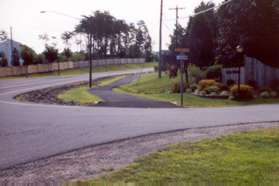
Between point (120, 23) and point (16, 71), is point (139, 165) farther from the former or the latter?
point (120, 23)

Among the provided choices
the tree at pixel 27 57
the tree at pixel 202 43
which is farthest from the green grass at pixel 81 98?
the tree at pixel 27 57

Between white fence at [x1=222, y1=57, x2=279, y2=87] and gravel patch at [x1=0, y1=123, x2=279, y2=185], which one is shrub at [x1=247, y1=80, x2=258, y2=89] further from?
Result: gravel patch at [x1=0, y1=123, x2=279, y2=185]

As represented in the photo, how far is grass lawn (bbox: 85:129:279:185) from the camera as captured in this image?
23.1 feet

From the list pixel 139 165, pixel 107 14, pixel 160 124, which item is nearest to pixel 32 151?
pixel 139 165

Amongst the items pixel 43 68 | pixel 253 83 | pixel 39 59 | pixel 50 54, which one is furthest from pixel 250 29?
pixel 50 54

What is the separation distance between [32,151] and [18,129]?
138 inches

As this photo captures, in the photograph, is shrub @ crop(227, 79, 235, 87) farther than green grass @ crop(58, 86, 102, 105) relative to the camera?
Yes

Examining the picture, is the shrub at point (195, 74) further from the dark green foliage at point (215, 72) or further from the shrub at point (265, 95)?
the shrub at point (265, 95)

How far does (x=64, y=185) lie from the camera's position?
22.0 ft

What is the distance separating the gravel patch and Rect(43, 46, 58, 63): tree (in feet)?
216

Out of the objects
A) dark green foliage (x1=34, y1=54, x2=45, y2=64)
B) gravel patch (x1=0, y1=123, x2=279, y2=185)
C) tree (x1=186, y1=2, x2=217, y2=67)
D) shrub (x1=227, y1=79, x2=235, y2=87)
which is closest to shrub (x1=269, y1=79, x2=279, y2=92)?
shrub (x1=227, y1=79, x2=235, y2=87)

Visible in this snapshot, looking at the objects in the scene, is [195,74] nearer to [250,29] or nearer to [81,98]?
[250,29]

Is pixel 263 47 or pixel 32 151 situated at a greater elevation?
pixel 263 47

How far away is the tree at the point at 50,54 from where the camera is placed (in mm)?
75750
